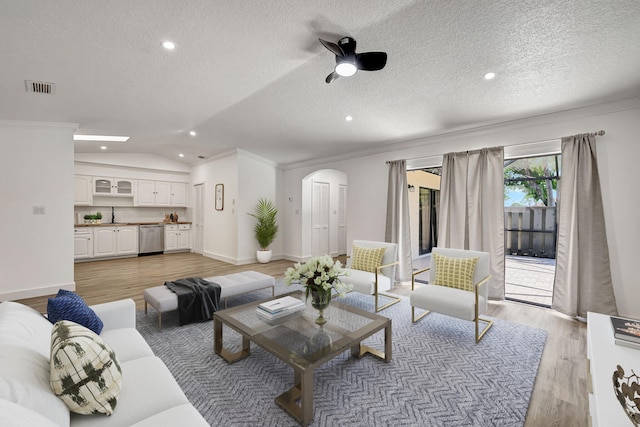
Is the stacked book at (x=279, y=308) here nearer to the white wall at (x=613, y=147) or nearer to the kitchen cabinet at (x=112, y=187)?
the white wall at (x=613, y=147)

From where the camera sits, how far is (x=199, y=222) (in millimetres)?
8375

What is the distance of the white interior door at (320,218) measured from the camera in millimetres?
7555

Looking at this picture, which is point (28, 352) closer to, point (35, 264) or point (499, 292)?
point (35, 264)

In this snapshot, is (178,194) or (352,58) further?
(178,194)

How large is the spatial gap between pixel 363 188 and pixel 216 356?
4.19m

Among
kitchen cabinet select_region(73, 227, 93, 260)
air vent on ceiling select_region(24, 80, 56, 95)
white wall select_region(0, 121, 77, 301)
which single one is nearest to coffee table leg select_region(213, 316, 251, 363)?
air vent on ceiling select_region(24, 80, 56, 95)

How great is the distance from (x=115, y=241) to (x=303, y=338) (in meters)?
7.43

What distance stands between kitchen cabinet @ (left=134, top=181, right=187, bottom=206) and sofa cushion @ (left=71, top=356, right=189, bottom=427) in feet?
25.0

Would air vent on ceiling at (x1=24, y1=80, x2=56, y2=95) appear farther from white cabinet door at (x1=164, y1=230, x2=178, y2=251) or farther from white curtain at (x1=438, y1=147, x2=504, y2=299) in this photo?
white cabinet door at (x1=164, y1=230, x2=178, y2=251)

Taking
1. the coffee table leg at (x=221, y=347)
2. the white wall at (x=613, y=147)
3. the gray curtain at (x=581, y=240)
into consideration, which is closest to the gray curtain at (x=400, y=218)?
the white wall at (x=613, y=147)

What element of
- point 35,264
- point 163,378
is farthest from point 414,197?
point 35,264

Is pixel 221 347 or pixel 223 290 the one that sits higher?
pixel 223 290

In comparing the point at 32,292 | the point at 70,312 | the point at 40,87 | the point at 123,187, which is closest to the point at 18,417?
the point at 70,312

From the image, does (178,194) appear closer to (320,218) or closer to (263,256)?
(263,256)
